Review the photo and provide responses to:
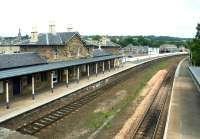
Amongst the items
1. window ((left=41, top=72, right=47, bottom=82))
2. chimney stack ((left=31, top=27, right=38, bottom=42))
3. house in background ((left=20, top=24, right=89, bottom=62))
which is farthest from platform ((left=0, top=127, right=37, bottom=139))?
chimney stack ((left=31, top=27, right=38, bottom=42))

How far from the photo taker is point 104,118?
18734 mm

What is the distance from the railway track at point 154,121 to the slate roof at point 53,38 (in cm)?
1445

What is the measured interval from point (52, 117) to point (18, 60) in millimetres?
10917

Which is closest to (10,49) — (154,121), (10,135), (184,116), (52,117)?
(52,117)

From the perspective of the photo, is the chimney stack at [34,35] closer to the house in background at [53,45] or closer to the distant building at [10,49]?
the house in background at [53,45]

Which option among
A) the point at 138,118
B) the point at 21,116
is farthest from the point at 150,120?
the point at 21,116

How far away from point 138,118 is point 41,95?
11.0 metres

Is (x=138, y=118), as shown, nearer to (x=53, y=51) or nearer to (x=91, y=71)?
(x=53, y=51)

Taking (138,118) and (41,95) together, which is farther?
(41,95)

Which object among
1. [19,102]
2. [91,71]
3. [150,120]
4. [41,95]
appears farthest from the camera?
[91,71]

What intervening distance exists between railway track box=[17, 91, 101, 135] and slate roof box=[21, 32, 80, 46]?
1039 centimetres

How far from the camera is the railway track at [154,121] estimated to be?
1544 centimetres

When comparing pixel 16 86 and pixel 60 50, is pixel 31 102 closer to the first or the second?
pixel 16 86

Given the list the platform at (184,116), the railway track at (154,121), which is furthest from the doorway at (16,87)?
the platform at (184,116)
